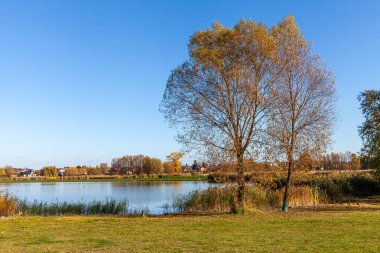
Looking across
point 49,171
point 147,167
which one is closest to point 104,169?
point 49,171

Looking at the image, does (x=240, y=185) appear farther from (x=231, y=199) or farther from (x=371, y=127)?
(x=371, y=127)

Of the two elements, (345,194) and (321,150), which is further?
(345,194)

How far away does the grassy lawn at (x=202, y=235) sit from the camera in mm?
9773

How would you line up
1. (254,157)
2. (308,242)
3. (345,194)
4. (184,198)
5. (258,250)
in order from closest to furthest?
(258,250), (308,242), (254,157), (184,198), (345,194)

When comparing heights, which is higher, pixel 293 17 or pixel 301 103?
pixel 293 17

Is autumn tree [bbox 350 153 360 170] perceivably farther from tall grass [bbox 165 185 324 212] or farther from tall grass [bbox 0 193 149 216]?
tall grass [bbox 0 193 149 216]

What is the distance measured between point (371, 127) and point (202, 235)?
62.5 feet

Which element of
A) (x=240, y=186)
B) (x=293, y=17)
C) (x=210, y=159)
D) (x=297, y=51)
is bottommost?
(x=240, y=186)

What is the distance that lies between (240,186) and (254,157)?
61.4 inches

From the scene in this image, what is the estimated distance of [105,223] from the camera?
52.2 feet

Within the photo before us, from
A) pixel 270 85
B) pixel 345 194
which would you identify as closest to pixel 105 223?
pixel 270 85

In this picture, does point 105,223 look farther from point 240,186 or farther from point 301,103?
point 301,103

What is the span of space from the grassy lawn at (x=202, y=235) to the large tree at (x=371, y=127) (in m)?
9.76

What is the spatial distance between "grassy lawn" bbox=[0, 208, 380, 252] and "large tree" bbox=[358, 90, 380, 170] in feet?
32.0
